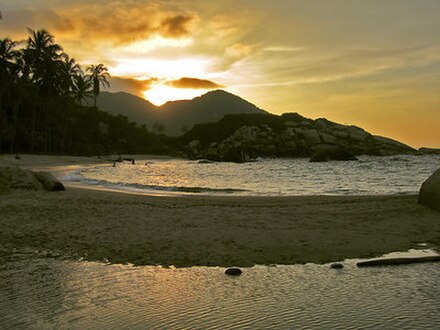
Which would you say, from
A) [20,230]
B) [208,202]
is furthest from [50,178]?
[20,230]

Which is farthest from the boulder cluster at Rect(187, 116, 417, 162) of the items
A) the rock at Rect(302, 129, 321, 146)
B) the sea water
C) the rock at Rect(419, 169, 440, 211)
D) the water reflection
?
the water reflection

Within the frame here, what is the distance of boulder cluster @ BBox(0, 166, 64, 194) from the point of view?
719 inches

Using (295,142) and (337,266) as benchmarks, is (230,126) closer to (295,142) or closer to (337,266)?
(295,142)

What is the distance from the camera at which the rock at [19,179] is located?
1823 cm

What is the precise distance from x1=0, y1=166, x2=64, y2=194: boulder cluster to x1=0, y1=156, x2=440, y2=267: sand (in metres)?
2.28

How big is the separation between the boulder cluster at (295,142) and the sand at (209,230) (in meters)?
84.2

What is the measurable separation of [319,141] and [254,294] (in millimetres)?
103557

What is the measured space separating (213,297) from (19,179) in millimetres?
15444

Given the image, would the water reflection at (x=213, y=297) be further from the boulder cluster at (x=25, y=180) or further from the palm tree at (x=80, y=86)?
the palm tree at (x=80, y=86)

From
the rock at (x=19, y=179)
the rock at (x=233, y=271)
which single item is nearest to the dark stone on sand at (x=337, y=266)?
the rock at (x=233, y=271)

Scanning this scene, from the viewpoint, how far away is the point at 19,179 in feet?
60.9

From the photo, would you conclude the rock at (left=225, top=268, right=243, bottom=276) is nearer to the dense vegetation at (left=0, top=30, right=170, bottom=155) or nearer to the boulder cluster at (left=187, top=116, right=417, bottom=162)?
the dense vegetation at (left=0, top=30, right=170, bottom=155)

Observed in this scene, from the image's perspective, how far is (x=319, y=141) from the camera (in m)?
106

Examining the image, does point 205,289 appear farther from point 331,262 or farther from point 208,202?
point 208,202
